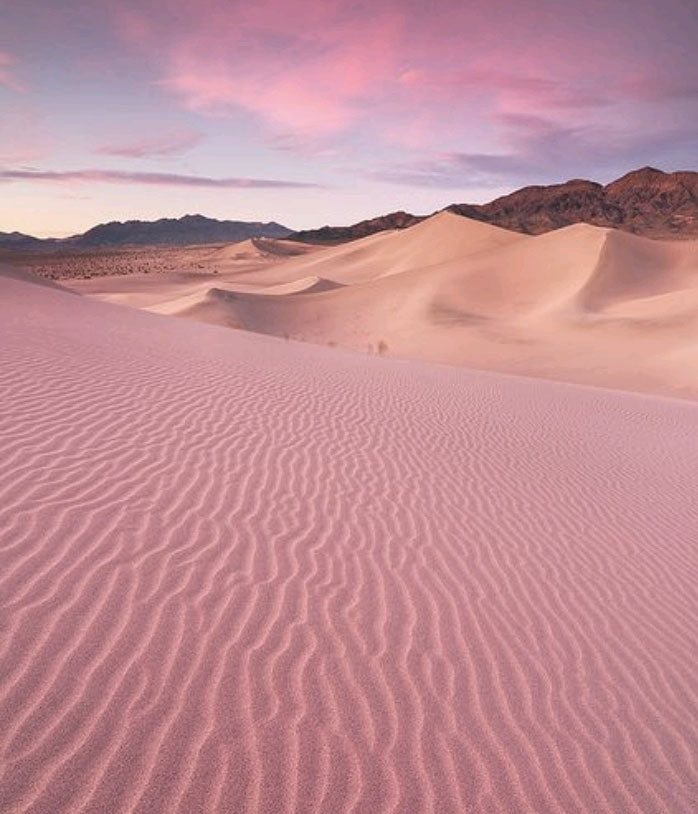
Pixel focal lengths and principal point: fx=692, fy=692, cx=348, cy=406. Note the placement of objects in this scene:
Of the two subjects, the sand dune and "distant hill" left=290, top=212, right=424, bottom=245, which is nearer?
the sand dune

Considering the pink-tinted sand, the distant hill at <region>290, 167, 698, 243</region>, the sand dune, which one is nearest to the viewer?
the pink-tinted sand

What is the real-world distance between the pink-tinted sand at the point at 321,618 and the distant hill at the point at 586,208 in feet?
383

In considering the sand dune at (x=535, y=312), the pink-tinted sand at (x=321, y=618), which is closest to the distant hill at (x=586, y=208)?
the sand dune at (x=535, y=312)

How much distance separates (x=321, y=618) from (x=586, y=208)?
557 ft

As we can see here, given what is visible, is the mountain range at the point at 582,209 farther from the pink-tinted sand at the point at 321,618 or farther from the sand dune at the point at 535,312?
the pink-tinted sand at the point at 321,618

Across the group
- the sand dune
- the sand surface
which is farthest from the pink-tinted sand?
the sand dune

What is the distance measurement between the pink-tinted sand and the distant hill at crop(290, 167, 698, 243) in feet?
383

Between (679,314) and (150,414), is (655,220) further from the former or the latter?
(150,414)

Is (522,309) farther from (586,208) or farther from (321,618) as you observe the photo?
(586,208)

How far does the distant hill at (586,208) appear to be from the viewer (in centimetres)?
12850

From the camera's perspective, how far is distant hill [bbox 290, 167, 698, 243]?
12850 centimetres

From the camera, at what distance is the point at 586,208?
158000 millimetres

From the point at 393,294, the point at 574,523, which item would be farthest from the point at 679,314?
the point at 574,523

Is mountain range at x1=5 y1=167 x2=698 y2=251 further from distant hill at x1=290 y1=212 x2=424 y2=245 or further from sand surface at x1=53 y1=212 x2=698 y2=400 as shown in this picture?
sand surface at x1=53 y1=212 x2=698 y2=400
